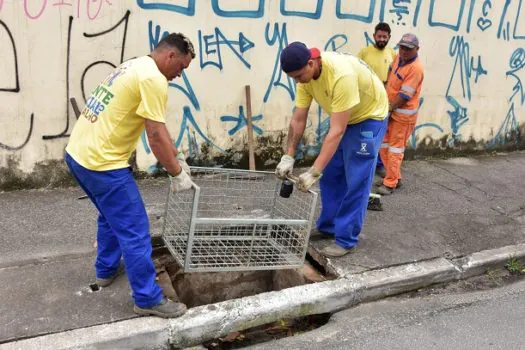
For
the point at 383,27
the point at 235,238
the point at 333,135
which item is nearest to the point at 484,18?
the point at 383,27

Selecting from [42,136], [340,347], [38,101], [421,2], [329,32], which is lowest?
[340,347]

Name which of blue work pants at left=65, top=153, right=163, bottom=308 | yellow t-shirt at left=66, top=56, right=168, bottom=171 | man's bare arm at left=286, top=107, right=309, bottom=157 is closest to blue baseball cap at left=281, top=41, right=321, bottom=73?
man's bare arm at left=286, top=107, right=309, bottom=157

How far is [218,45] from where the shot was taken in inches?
211

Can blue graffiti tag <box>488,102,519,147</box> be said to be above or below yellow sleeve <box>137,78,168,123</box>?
below

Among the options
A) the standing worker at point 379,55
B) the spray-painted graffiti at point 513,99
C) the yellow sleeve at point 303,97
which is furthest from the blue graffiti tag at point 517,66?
the yellow sleeve at point 303,97

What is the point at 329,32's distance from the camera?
5918 mm

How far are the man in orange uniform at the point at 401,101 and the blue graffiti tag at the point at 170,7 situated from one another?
232 centimetres

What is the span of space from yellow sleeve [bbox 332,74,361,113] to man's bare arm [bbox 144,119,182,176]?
4.27 feet

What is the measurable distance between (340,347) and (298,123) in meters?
1.81

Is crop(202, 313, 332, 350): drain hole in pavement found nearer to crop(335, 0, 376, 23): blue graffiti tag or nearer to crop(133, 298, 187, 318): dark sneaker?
crop(133, 298, 187, 318): dark sneaker

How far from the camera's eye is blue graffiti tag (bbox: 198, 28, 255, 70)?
5.29 meters

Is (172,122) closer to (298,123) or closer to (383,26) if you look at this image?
(298,123)

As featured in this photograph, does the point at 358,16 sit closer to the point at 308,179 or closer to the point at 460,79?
the point at 460,79

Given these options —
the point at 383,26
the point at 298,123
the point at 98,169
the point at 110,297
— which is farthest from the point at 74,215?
the point at 383,26
